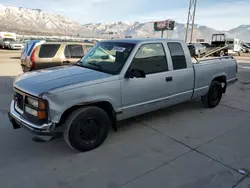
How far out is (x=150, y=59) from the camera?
4.20m

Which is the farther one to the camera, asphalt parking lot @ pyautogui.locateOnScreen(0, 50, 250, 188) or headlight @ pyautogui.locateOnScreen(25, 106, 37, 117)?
headlight @ pyautogui.locateOnScreen(25, 106, 37, 117)

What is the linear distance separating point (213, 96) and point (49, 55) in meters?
5.60

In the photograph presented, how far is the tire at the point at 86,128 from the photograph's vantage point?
332 cm

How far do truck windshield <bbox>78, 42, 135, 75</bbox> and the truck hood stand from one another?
200 millimetres

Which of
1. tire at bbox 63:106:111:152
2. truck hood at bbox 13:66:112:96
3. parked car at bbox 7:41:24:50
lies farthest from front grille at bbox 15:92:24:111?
parked car at bbox 7:41:24:50

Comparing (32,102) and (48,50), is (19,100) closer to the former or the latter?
(32,102)

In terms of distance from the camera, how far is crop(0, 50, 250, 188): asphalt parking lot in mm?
2887

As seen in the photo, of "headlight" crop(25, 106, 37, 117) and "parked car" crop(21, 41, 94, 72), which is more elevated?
"parked car" crop(21, 41, 94, 72)

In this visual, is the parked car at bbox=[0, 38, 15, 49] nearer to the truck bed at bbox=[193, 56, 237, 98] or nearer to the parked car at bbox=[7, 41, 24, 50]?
the parked car at bbox=[7, 41, 24, 50]

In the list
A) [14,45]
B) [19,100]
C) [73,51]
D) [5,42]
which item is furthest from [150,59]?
[5,42]

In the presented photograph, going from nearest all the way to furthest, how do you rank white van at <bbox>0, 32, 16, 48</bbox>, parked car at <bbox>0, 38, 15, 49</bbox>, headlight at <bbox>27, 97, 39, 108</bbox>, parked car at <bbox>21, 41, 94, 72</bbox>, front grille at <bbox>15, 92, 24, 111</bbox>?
headlight at <bbox>27, 97, 39, 108</bbox> → front grille at <bbox>15, 92, 24, 111</bbox> → parked car at <bbox>21, 41, 94, 72</bbox> → parked car at <bbox>0, 38, 15, 49</bbox> → white van at <bbox>0, 32, 16, 48</bbox>

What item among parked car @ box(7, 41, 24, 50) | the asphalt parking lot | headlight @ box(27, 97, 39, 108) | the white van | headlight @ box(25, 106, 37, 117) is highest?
the white van

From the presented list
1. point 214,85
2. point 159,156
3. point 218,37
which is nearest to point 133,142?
point 159,156

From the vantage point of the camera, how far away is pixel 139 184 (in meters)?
2.82
